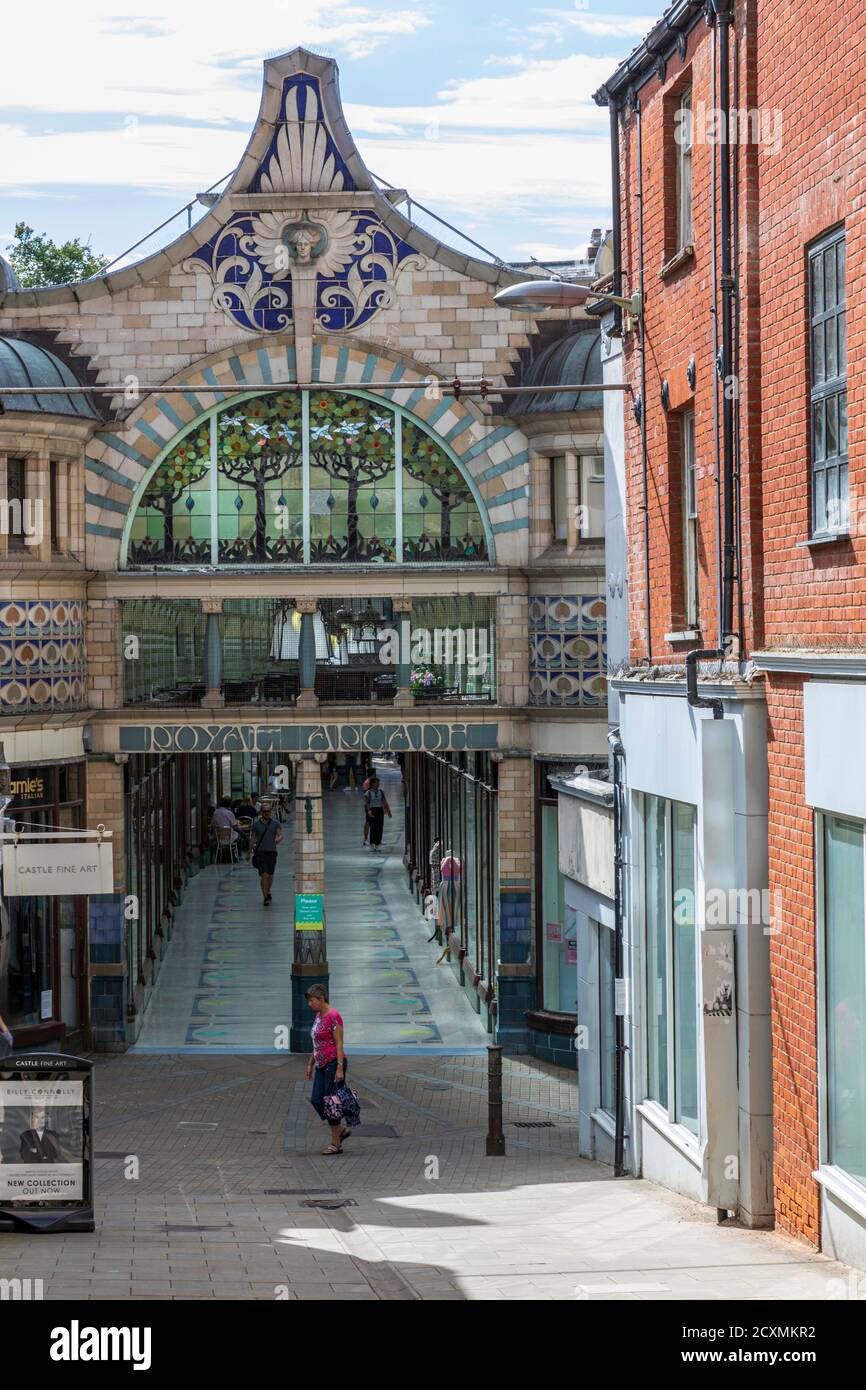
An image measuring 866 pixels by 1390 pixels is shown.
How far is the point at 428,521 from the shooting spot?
23953 millimetres

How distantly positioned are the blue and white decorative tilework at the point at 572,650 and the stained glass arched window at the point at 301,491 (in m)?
1.24

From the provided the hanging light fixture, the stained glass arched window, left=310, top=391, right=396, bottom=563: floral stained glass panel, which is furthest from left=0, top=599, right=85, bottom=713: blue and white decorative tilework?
left=310, top=391, right=396, bottom=563: floral stained glass panel

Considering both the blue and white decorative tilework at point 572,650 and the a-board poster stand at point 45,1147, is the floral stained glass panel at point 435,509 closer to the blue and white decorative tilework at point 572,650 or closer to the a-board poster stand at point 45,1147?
the blue and white decorative tilework at point 572,650

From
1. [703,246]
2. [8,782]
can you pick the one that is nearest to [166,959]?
[8,782]

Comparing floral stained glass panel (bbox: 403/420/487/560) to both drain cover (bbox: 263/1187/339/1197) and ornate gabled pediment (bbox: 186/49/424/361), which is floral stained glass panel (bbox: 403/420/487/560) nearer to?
ornate gabled pediment (bbox: 186/49/424/361)

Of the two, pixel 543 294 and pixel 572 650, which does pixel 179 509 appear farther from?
pixel 543 294

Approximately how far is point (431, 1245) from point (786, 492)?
17.1ft

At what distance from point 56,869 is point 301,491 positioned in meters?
7.25

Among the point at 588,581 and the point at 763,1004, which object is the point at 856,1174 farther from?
the point at 588,581

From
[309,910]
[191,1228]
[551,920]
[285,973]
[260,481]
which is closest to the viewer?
[191,1228]

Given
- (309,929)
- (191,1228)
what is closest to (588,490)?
(309,929)

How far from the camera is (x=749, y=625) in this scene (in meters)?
12.5

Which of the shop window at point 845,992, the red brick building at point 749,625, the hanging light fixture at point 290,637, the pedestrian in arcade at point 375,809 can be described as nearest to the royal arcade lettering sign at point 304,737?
the hanging light fixture at point 290,637

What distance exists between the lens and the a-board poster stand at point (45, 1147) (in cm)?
1245
